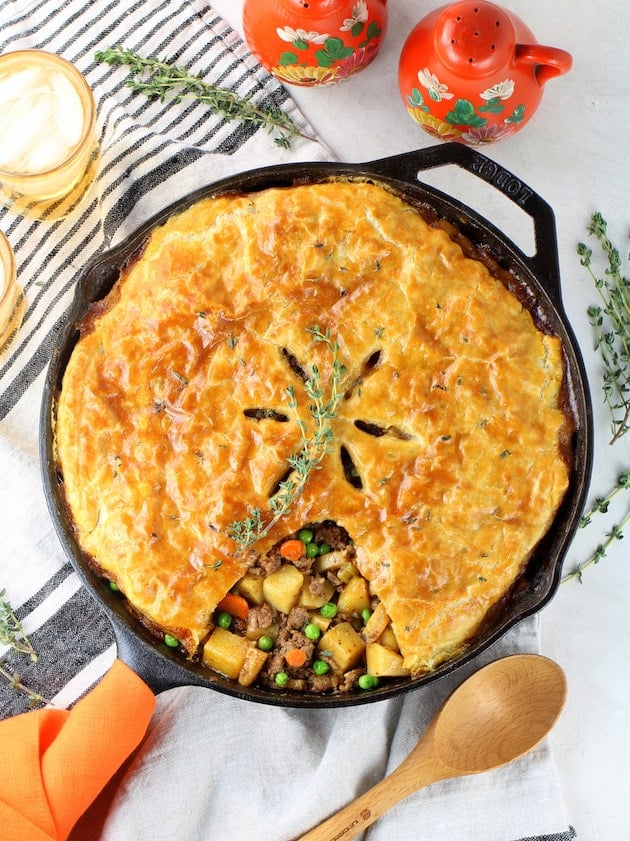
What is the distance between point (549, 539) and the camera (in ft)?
12.0

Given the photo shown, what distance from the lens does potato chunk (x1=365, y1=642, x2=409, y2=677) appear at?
139 inches

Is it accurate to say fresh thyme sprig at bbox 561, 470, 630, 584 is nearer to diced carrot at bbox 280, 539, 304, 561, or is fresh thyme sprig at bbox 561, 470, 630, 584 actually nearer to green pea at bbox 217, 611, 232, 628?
diced carrot at bbox 280, 539, 304, 561

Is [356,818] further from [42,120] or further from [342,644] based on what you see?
[42,120]

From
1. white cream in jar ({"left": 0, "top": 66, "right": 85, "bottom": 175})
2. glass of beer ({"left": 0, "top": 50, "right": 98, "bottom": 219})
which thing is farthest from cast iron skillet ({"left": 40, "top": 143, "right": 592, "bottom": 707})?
white cream in jar ({"left": 0, "top": 66, "right": 85, "bottom": 175})

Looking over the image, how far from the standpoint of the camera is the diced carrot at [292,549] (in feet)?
11.6

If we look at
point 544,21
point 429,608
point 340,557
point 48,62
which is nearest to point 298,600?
point 340,557

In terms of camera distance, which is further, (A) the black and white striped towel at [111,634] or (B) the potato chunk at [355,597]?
(A) the black and white striped towel at [111,634]

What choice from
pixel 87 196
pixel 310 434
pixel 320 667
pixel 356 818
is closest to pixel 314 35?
pixel 87 196

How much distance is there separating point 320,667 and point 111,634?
4.05 feet

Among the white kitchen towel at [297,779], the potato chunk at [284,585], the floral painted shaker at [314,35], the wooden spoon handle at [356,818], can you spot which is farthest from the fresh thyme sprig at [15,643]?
the floral painted shaker at [314,35]

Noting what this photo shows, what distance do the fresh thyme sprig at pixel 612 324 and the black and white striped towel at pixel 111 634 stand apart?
1204 millimetres

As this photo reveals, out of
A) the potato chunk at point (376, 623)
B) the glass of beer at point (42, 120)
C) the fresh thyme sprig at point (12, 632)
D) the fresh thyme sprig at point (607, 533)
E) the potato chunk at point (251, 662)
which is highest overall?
the glass of beer at point (42, 120)

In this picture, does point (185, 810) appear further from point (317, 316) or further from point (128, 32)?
point (128, 32)

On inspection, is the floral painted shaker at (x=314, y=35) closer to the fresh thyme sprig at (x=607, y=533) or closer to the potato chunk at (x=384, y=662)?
the fresh thyme sprig at (x=607, y=533)
